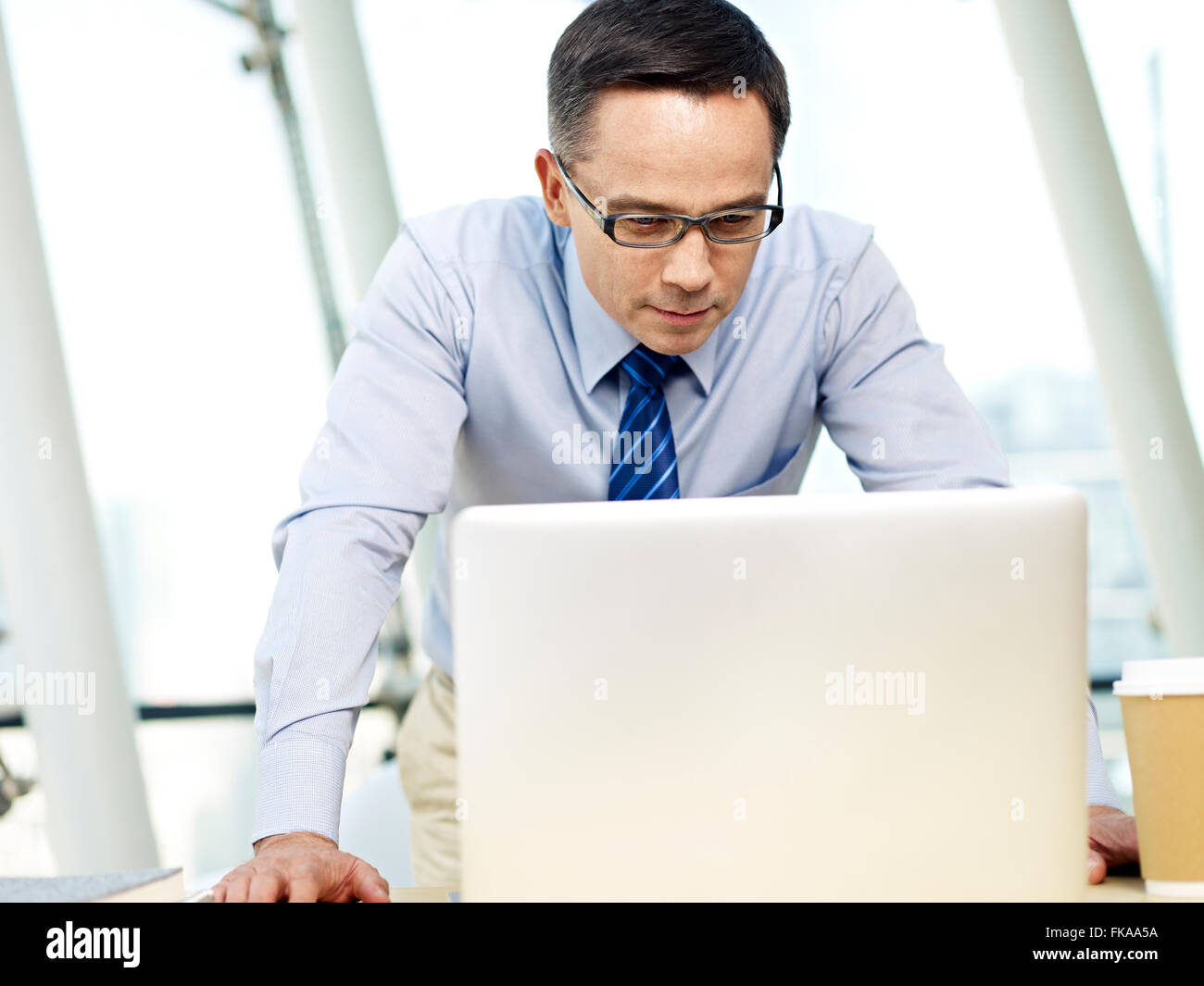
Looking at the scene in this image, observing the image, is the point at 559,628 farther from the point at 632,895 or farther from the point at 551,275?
the point at 551,275

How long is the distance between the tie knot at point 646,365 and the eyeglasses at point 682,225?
0.27m

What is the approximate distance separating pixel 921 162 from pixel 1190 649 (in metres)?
1.81

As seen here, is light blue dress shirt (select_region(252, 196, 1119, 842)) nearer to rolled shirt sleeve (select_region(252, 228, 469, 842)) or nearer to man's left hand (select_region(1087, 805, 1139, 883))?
rolled shirt sleeve (select_region(252, 228, 469, 842))

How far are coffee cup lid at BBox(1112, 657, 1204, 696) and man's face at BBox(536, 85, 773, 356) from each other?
2.45ft

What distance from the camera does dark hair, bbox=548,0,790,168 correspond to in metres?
1.45

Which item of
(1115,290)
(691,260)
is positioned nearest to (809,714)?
(691,260)

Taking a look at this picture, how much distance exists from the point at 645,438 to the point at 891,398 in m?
0.38

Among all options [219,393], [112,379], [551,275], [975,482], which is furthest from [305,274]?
[975,482]

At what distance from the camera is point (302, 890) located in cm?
99

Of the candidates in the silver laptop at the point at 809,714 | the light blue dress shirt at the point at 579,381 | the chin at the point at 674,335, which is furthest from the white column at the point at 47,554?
the silver laptop at the point at 809,714

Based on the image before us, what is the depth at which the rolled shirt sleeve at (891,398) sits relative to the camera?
1640mm

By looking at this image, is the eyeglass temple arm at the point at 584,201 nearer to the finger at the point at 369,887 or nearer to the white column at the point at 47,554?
the finger at the point at 369,887

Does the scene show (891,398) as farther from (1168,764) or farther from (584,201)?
(1168,764)

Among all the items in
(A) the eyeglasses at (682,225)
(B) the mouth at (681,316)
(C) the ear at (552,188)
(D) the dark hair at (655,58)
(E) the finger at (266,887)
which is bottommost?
(E) the finger at (266,887)
